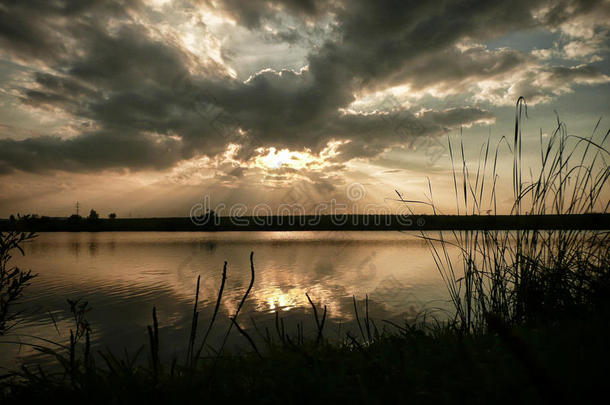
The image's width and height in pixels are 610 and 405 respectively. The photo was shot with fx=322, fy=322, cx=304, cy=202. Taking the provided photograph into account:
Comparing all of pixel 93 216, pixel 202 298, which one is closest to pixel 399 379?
pixel 202 298

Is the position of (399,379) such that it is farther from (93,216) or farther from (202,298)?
(93,216)

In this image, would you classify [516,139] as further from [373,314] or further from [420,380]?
[373,314]

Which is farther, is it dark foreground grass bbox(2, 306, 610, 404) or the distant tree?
the distant tree

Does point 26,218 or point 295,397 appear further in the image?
point 26,218

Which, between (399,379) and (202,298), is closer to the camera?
(399,379)

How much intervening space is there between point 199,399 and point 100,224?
113m

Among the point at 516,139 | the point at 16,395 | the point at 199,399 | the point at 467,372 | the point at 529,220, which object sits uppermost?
the point at 516,139

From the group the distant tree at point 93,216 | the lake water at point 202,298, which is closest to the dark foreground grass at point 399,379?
the lake water at point 202,298

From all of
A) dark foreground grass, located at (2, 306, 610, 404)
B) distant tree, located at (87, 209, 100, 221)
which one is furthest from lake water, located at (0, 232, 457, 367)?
distant tree, located at (87, 209, 100, 221)

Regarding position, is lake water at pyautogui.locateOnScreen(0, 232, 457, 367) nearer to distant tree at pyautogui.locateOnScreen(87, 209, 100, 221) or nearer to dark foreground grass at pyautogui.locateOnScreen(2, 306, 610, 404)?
dark foreground grass at pyautogui.locateOnScreen(2, 306, 610, 404)

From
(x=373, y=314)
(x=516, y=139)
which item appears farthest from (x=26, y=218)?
(x=373, y=314)

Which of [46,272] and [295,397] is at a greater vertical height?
[295,397]

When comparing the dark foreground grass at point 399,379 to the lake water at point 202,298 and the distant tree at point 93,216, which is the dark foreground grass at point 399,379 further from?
the distant tree at point 93,216

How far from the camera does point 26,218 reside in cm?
326
